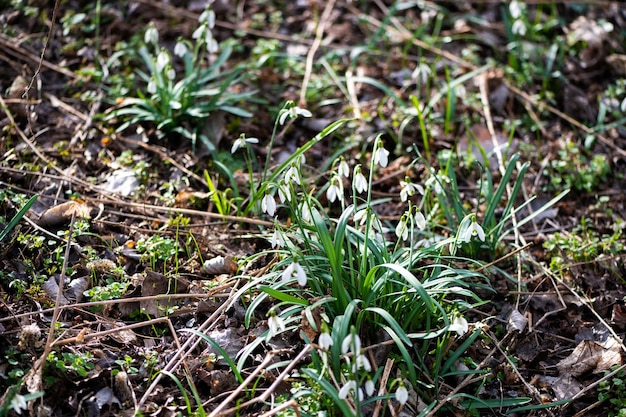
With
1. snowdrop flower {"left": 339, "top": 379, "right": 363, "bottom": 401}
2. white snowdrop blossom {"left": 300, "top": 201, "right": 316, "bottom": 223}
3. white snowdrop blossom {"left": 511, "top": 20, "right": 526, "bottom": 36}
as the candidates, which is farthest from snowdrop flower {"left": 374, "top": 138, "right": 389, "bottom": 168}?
white snowdrop blossom {"left": 511, "top": 20, "right": 526, "bottom": 36}

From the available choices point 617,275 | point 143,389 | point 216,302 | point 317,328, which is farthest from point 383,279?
point 617,275

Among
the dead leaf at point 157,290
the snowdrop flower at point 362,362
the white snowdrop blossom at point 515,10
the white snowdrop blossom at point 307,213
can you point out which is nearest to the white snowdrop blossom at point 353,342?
the snowdrop flower at point 362,362

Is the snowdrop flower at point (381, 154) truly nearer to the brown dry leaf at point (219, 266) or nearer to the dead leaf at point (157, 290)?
the brown dry leaf at point (219, 266)

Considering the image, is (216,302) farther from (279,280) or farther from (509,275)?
(509,275)

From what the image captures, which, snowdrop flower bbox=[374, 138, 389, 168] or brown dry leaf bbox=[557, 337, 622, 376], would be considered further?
brown dry leaf bbox=[557, 337, 622, 376]

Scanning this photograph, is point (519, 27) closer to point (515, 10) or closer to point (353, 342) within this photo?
point (515, 10)

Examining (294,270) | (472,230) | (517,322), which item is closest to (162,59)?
(294,270)

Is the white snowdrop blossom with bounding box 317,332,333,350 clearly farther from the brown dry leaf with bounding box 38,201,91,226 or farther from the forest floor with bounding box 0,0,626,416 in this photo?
the brown dry leaf with bounding box 38,201,91,226
